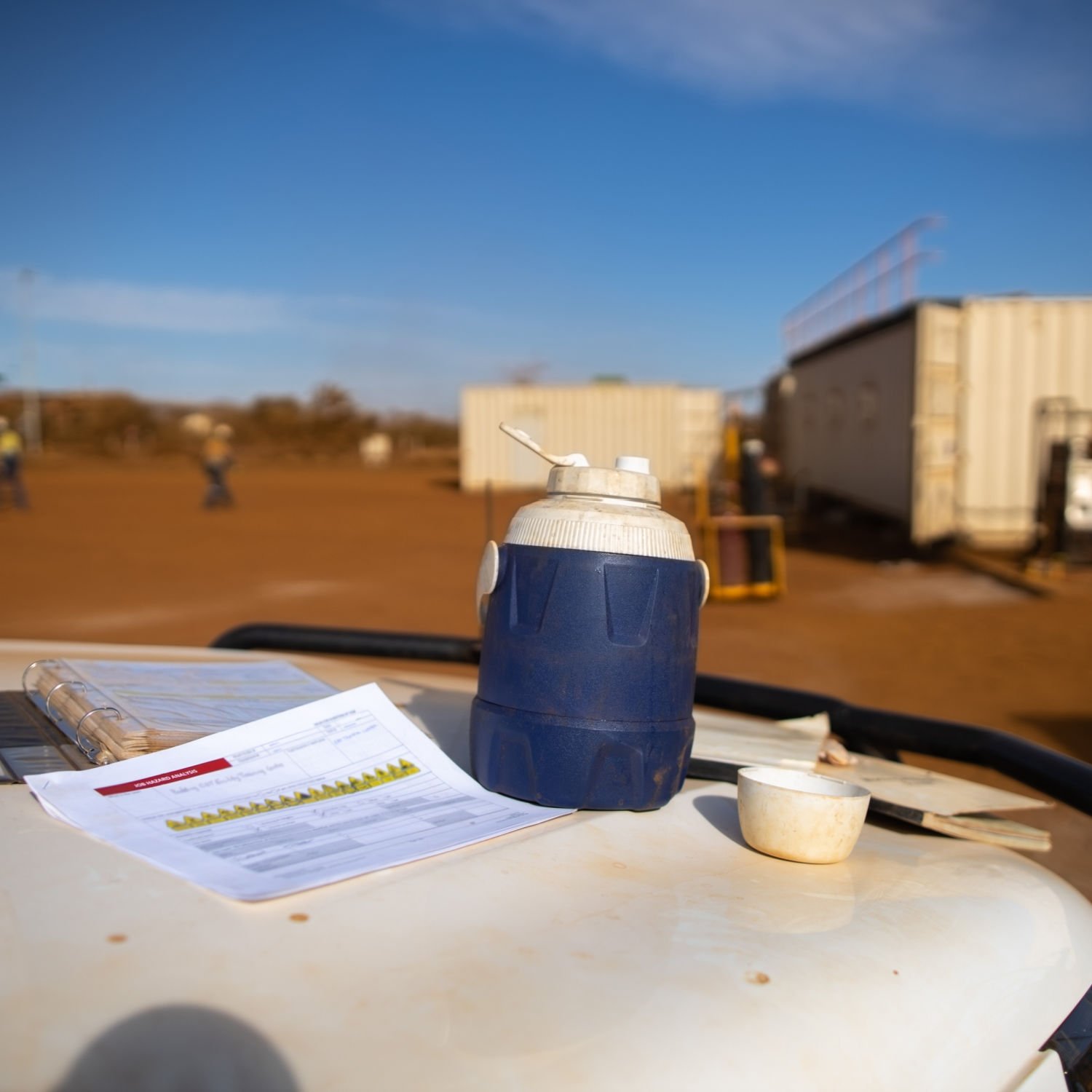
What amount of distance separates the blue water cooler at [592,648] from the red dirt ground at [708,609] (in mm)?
2700

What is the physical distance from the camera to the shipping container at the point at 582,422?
→ 1187 inches

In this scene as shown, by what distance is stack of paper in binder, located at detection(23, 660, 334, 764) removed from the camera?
1468 mm

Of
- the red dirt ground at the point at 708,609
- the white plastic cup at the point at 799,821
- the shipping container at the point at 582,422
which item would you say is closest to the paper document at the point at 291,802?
the white plastic cup at the point at 799,821

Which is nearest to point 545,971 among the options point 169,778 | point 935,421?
point 169,778

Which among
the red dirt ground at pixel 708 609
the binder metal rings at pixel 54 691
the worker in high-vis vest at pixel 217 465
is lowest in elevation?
the red dirt ground at pixel 708 609

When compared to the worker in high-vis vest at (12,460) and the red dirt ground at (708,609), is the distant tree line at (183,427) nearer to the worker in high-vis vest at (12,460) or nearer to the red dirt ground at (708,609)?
the worker in high-vis vest at (12,460)

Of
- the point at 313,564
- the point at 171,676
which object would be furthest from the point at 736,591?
the point at 171,676

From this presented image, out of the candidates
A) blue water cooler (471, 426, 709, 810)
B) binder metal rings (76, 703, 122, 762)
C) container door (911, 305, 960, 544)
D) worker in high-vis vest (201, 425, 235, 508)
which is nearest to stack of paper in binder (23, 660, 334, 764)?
binder metal rings (76, 703, 122, 762)

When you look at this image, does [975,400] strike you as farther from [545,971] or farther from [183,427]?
[183,427]

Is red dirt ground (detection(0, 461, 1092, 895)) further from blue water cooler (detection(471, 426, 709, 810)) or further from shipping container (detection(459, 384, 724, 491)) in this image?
shipping container (detection(459, 384, 724, 491))

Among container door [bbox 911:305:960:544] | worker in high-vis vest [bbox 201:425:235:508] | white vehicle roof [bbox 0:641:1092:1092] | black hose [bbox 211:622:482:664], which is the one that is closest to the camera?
white vehicle roof [bbox 0:641:1092:1092]

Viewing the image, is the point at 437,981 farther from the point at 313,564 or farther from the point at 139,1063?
the point at 313,564

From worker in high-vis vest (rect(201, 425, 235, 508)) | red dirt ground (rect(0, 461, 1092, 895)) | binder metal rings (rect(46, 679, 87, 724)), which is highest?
binder metal rings (rect(46, 679, 87, 724))

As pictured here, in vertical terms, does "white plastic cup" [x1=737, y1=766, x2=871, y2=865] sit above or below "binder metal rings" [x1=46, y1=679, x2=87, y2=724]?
below
